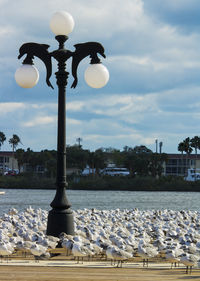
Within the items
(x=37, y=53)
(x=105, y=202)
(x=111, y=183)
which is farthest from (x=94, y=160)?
(x=37, y=53)

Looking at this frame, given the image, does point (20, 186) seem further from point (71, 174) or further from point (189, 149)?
point (189, 149)

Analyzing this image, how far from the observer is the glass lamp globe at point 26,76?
14.1m

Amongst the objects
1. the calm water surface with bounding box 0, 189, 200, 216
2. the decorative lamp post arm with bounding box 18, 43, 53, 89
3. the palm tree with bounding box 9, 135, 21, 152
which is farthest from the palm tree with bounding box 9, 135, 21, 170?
the decorative lamp post arm with bounding box 18, 43, 53, 89

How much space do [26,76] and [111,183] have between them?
3661 inches

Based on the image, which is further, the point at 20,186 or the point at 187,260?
the point at 20,186

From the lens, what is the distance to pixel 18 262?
1127cm

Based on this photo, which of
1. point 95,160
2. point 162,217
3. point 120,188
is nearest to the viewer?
point 162,217

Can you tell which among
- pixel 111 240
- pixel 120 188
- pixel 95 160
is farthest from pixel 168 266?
pixel 95 160

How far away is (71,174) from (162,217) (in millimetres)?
91393

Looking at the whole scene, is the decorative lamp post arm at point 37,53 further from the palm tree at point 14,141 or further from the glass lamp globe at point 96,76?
the palm tree at point 14,141

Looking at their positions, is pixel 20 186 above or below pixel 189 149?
below

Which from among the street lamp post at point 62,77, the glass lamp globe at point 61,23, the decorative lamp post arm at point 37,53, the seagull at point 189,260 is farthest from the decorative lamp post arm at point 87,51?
the seagull at point 189,260

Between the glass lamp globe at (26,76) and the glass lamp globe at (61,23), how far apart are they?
1055mm

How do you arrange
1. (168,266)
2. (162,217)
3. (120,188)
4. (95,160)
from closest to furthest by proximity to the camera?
(168,266) < (162,217) < (120,188) < (95,160)
